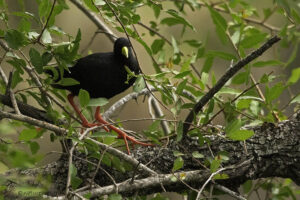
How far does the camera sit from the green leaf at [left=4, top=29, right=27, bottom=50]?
7.83ft

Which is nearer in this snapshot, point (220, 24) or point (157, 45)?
point (220, 24)

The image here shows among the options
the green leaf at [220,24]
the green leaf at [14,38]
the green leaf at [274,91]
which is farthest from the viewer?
the green leaf at [220,24]

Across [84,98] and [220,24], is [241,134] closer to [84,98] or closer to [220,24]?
[220,24]

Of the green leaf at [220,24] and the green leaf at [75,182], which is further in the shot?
the green leaf at [220,24]

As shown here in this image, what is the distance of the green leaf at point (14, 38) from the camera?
2387 millimetres

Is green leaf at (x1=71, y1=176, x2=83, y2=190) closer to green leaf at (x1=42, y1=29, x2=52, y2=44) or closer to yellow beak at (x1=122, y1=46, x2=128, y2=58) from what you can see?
green leaf at (x1=42, y1=29, x2=52, y2=44)

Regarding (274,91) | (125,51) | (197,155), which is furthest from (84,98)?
(125,51)

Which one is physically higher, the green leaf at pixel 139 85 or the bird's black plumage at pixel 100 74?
the green leaf at pixel 139 85

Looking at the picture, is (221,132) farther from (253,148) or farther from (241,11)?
(241,11)

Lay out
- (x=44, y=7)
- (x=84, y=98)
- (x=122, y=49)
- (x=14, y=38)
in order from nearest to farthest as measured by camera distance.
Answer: (x=14, y=38) < (x=84, y=98) < (x=44, y=7) < (x=122, y=49)

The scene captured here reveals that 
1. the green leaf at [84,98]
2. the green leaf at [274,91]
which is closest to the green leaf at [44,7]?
the green leaf at [84,98]

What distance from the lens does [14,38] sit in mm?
2400

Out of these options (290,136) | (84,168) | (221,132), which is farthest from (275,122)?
(84,168)

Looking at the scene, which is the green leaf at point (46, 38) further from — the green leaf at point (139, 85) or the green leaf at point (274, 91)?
the green leaf at point (274, 91)
